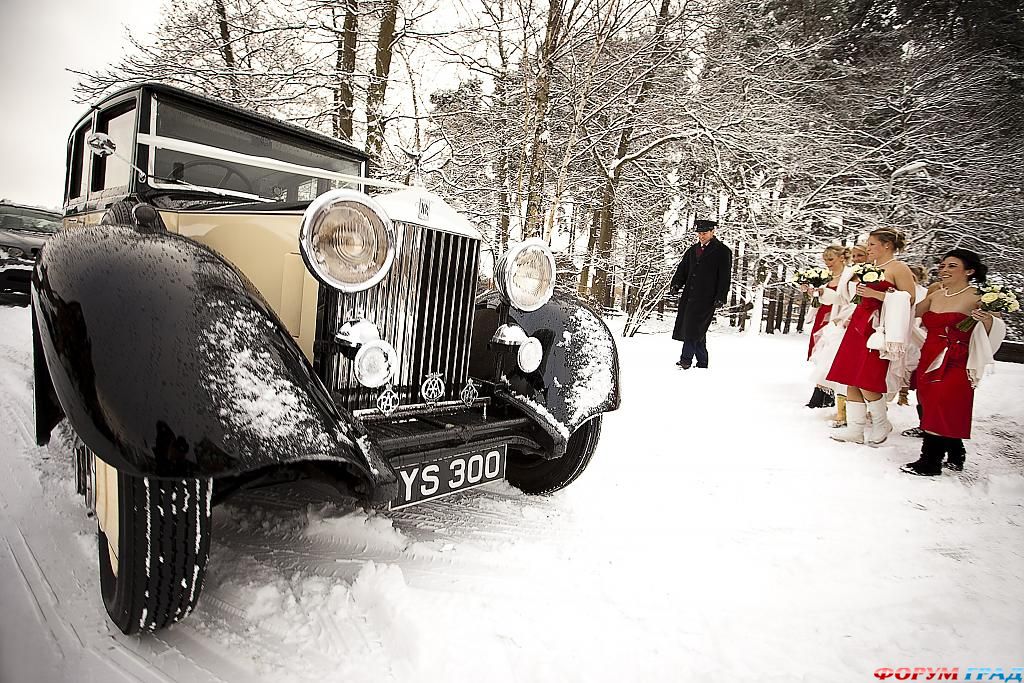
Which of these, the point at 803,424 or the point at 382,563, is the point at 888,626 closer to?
the point at 382,563

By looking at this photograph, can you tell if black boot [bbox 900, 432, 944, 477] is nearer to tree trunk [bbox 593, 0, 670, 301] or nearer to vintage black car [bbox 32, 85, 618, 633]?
vintage black car [bbox 32, 85, 618, 633]

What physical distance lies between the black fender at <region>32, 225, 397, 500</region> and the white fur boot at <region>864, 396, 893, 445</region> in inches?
148

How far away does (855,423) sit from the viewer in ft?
13.2

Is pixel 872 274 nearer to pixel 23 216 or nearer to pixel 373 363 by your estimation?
pixel 373 363

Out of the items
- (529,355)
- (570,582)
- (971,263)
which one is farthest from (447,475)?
(971,263)

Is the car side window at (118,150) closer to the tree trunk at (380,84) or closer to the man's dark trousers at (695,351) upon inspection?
the tree trunk at (380,84)

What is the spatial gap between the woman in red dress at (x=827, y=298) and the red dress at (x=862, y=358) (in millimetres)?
902

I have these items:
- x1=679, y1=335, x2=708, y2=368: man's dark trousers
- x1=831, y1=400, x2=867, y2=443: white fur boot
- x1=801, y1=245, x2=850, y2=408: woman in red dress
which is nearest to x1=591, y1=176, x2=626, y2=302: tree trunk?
x1=679, y1=335, x2=708, y2=368: man's dark trousers

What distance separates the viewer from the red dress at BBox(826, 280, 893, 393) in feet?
12.4

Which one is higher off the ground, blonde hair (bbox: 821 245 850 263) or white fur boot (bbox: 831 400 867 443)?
blonde hair (bbox: 821 245 850 263)

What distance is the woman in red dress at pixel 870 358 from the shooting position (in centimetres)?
377

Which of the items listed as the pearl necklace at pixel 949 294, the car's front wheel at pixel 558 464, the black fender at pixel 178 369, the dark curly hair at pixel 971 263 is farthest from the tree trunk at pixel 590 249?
the black fender at pixel 178 369

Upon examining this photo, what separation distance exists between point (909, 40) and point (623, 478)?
4.67 metres

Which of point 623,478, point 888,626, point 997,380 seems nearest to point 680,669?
point 888,626
